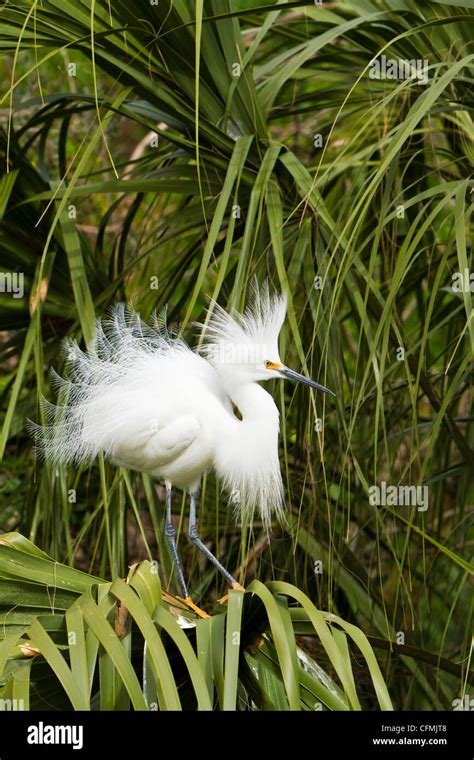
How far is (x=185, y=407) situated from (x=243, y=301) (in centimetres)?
23

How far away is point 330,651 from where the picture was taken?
1051 millimetres

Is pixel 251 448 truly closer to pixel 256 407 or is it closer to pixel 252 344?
pixel 256 407

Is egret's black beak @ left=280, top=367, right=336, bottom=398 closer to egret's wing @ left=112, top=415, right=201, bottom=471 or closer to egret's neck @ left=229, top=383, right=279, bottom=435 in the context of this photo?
egret's neck @ left=229, top=383, right=279, bottom=435

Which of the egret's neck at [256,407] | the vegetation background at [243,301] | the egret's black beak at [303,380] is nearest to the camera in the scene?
the vegetation background at [243,301]

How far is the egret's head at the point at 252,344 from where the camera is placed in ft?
5.45

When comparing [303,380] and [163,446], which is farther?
[163,446]

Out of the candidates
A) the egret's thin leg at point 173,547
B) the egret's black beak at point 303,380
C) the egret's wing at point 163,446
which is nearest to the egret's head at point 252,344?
the egret's black beak at point 303,380

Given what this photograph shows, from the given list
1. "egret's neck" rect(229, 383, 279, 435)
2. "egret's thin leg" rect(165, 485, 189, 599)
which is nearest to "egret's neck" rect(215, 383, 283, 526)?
"egret's neck" rect(229, 383, 279, 435)

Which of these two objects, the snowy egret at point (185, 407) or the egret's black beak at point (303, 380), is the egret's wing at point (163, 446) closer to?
the snowy egret at point (185, 407)

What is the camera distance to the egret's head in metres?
1.66

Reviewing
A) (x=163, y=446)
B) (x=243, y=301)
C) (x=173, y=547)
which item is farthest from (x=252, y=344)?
(x=173, y=547)

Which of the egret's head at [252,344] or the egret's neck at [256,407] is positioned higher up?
the egret's head at [252,344]

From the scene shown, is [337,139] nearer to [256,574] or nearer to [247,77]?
[247,77]

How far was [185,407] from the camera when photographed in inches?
67.1
